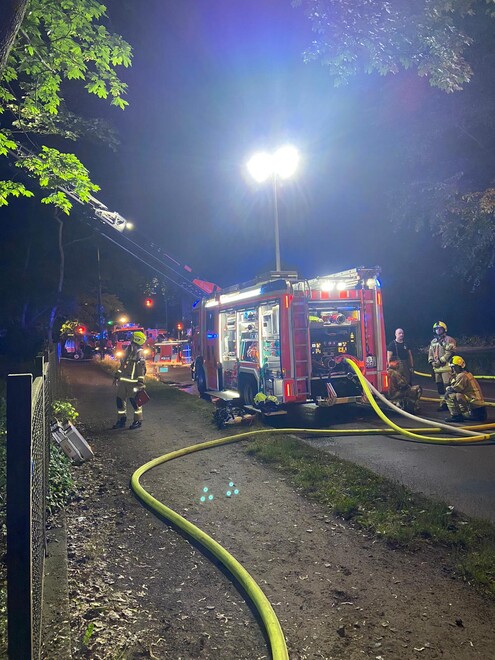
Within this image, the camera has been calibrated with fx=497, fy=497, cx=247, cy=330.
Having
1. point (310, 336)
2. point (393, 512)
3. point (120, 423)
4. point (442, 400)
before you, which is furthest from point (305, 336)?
point (393, 512)

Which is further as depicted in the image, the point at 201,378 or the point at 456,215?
the point at 456,215

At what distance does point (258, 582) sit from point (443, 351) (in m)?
7.48

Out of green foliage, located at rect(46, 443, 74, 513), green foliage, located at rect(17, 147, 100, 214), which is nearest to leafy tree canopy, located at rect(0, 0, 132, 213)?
green foliage, located at rect(17, 147, 100, 214)

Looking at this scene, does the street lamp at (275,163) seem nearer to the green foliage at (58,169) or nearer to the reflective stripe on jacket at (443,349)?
the reflective stripe on jacket at (443,349)

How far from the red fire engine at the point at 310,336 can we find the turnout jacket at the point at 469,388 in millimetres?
1312

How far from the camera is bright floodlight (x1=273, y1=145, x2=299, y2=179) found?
11711 mm

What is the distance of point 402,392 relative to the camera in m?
9.69

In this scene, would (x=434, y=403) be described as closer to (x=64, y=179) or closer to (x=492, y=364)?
(x=492, y=364)

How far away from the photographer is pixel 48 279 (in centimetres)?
2739

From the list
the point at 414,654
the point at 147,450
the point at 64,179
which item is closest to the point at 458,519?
the point at 414,654

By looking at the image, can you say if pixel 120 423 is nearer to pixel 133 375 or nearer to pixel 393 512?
pixel 133 375

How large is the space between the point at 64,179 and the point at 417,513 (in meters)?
5.73

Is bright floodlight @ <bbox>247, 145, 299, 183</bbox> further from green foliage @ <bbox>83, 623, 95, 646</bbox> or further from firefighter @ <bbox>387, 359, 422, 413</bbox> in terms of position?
green foliage @ <bbox>83, 623, 95, 646</bbox>

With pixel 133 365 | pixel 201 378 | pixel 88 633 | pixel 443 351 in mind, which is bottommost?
pixel 88 633
